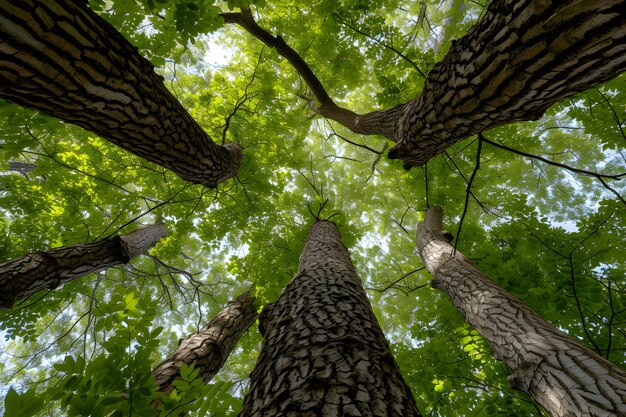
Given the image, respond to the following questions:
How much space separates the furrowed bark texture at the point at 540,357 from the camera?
5.75 ft

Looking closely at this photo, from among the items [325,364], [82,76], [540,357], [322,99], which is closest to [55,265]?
[82,76]

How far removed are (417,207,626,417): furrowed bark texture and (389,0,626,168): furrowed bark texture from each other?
1690 millimetres

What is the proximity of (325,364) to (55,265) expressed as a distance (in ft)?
13.4

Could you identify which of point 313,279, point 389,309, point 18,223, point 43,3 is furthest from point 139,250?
point 389,309

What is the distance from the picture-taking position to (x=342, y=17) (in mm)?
4426

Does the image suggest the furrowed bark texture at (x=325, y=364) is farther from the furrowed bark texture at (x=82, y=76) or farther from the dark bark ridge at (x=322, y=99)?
the dark bark ridge at (x=322, y=99)

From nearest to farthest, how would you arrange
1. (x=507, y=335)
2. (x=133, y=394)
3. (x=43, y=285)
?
(x=133, y=394) → (x=507, y=335) → (x=43, y=285)

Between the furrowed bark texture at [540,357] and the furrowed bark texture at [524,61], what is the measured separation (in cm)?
169

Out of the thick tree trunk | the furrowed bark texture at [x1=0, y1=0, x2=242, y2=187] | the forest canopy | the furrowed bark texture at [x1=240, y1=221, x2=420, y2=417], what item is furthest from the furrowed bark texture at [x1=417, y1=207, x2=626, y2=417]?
the thick tree trunk

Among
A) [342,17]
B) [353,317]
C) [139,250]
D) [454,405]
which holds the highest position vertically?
[342,17]

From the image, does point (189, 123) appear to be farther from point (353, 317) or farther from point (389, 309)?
point (389, 309)

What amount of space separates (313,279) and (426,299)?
568 centimetres

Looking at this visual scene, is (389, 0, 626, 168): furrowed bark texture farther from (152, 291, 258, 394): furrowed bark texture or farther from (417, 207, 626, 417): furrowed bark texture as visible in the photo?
(152, 291, 258, 394): furrowed bark texture

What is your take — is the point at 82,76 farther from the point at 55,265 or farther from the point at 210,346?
the point at 210,346
